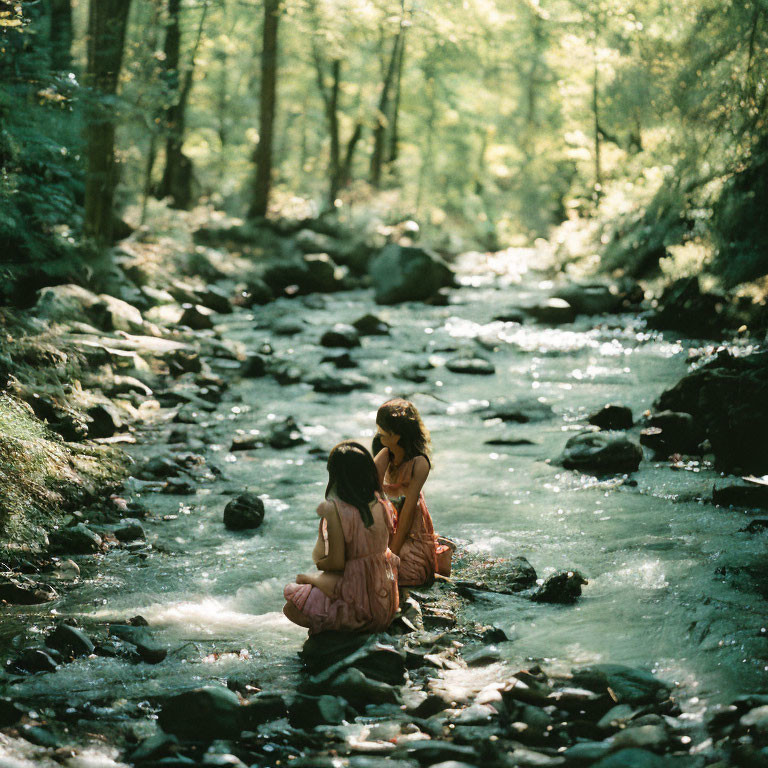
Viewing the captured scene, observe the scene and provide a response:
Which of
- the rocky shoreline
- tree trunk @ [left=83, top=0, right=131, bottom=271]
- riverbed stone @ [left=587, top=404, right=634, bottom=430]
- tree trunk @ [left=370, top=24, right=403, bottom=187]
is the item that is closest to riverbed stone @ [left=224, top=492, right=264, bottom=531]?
the rocky shoreline

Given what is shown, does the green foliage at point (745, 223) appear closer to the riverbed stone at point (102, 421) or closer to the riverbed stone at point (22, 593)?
the riverbed stone at point (102, 421)

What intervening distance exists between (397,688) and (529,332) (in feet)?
41.3

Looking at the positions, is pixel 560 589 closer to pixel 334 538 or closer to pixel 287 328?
pixel 334 538

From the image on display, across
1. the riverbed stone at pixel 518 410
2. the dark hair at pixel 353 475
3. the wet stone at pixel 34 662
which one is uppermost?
the dark hair at pixel 353 475

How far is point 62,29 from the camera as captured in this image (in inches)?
568

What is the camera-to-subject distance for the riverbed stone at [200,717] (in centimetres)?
362

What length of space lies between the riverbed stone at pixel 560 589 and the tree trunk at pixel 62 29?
38.2 feet

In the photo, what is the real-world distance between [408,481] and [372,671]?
142cm

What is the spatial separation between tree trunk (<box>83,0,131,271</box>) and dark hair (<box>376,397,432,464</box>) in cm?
882

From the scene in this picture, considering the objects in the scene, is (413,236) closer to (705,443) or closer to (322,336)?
(322,336)

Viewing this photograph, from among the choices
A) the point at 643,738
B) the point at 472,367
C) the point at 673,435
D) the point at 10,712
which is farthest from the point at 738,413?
the point at 10,712

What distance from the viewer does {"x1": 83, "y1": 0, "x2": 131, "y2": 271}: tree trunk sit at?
12.6 metres

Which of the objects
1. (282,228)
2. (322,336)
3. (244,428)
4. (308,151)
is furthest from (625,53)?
(308,151)

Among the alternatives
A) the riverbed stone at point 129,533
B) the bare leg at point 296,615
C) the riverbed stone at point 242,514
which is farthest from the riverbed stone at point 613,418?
the bare leg at point 296,615
